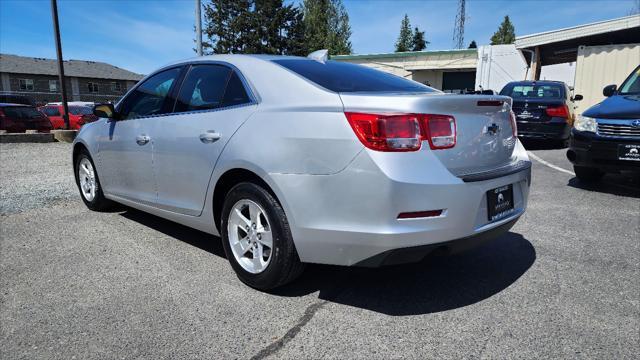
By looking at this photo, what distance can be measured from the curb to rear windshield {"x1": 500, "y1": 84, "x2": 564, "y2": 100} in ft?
40.7

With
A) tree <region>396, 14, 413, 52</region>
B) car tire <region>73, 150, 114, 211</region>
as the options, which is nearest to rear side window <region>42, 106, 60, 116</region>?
car tire <region>73, 150, 114, 211</region>

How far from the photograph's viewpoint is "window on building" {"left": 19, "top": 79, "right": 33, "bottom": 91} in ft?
153

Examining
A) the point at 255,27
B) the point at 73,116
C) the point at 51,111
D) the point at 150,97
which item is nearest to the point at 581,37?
the point at 150,97

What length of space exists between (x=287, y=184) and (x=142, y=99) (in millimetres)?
2209

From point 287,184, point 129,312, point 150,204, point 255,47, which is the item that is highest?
point 255,47

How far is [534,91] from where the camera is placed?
10.7 m

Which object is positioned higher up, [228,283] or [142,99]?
[142,99]

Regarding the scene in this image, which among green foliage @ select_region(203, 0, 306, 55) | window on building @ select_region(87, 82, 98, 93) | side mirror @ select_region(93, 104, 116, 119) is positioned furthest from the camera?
window on building @ select_region(87, 82, 98, 93)

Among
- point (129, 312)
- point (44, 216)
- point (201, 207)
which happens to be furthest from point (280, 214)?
point (44, 216)

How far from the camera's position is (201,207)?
3.18 meters

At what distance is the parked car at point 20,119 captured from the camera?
1414 centimetres

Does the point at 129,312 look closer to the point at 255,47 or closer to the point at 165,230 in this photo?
the point at 165,230

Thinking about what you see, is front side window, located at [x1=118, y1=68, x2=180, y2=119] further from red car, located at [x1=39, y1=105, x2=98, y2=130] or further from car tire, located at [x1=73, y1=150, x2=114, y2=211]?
red car, located at [x1=39, y1=105, x2=98, y2=130]

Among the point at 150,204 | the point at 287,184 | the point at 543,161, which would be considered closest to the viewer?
the point at 287,184
